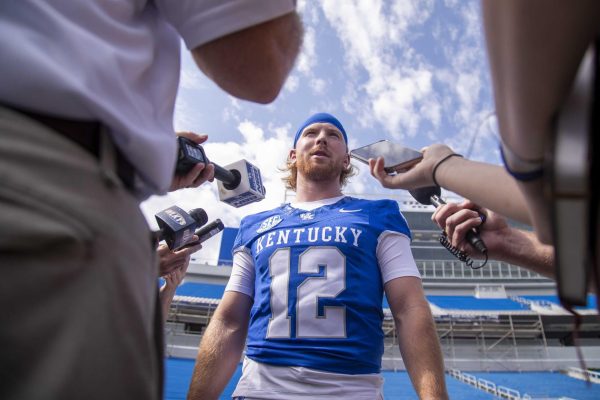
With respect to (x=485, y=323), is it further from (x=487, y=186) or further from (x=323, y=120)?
(x=487, y=186)

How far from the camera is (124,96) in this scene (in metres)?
0.57

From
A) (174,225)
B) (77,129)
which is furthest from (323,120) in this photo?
(77,129)

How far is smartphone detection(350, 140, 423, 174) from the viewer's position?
40.3 inches

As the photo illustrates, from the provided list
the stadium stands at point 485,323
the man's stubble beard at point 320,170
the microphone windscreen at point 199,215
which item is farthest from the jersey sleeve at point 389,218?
the stadium stands at point 485,323

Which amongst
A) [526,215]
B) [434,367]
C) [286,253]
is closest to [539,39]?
[526,215]

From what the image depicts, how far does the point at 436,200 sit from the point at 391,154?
0.23 metres

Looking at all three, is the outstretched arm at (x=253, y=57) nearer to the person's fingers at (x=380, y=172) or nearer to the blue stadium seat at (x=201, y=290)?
the person's fingers at (x=380, y=172)

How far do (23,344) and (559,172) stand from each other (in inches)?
24.8

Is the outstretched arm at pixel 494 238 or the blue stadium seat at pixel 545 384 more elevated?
the outstretched arm at pixel 494 238

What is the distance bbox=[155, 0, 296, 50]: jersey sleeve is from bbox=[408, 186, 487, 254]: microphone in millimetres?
701

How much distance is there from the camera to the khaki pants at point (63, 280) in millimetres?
399

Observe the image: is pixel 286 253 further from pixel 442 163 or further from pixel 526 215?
pixel 526 215

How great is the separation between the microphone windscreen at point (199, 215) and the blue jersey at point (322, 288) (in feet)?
1.08

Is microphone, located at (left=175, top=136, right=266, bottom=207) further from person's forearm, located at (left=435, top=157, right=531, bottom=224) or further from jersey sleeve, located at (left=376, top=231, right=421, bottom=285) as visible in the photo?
person's forearm, located at (left=435, top=157, right=531, bottom=224)
